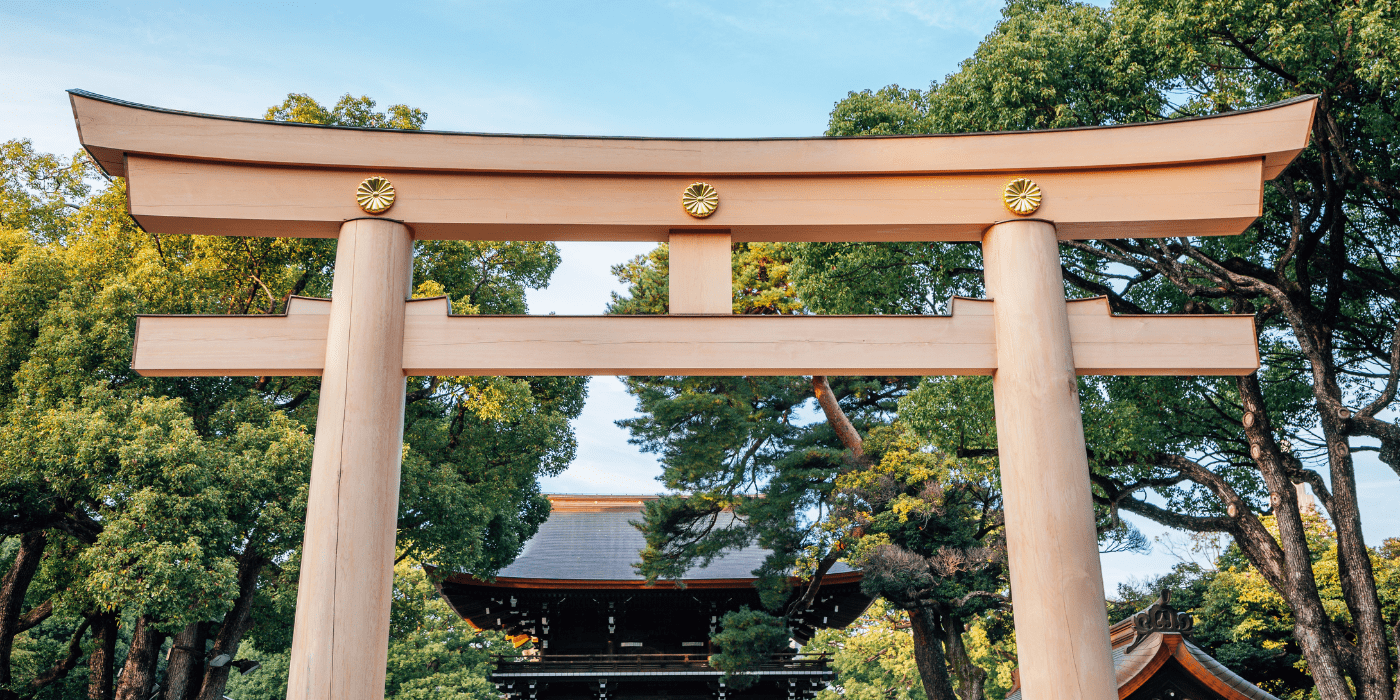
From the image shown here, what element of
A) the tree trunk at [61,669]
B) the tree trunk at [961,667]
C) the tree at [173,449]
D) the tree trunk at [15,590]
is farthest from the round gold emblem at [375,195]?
the tree trunk at [61,669]

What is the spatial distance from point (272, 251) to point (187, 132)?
324 inches

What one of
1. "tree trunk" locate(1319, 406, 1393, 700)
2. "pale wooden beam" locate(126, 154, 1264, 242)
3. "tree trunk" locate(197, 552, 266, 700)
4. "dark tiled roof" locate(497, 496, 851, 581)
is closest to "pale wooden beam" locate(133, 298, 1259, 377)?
"pale wooden beam" locate(126, 154, 1264, 242)

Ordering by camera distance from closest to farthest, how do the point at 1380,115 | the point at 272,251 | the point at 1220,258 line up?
the point at 1380,115 → the point at 1220,258 → the point at 272,251

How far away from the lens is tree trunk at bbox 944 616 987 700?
1051 centimetres

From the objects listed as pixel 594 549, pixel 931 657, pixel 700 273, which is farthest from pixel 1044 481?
pixel 594 549

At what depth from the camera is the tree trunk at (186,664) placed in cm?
931

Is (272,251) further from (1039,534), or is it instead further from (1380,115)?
(1380,115)

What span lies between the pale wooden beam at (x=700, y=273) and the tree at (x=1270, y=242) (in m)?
5.48

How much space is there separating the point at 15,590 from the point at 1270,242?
537 inches

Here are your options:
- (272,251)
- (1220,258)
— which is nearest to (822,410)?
(1220,258)

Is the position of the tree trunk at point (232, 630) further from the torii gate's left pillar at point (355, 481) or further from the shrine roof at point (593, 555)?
the torii gate's left pillar at point (355, 481)

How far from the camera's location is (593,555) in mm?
14641

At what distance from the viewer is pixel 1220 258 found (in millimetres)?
8766

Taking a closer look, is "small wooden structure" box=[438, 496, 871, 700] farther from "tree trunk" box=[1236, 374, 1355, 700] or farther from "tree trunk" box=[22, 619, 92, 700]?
"tree trunk" box=[1236, 374, 1355, 700]
